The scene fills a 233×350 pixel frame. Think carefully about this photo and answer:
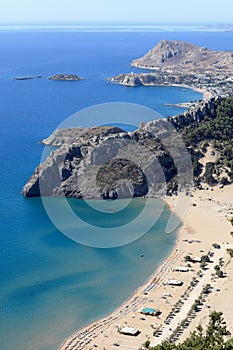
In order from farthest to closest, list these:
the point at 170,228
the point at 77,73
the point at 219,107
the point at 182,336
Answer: the point at 77,73 → the point at 219,107 → the point at 170,228 → the point at 182,336

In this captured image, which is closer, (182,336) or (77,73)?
(182,336)

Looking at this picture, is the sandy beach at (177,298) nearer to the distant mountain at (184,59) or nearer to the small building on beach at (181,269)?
the small building on beach at (181,269)

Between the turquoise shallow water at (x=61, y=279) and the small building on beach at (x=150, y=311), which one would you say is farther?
the small building on beach at (x=150, y=311)

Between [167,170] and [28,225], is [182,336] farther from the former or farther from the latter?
[167,170]

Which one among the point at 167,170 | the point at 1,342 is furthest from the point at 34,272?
the point at 167,170

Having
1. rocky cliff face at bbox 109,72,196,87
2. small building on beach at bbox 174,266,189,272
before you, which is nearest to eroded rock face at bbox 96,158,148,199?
small building on beach at bbox 174,266,189,272

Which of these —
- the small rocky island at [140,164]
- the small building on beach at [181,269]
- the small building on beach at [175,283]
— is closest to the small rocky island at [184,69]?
the small rocky island at [140,164]

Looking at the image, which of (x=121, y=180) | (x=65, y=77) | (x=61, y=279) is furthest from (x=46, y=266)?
(x=65, y=77)
